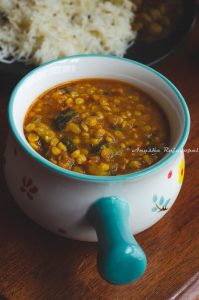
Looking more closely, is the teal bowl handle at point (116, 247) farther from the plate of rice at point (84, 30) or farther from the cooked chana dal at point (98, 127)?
the plate of rice at point (84, 30)

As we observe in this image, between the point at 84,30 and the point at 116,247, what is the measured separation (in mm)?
1030

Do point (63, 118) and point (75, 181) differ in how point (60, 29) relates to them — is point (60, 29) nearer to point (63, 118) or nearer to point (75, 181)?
point (63, 118)

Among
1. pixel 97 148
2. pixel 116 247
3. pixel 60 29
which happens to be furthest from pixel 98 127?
pixel 60 29

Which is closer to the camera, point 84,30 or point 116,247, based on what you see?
point 116,247

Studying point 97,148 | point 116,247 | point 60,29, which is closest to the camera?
point 116,247

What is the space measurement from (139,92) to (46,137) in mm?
276

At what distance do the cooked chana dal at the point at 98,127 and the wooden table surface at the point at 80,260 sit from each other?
7.9 inches

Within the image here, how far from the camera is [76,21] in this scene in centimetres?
164

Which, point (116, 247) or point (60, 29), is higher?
point (116, 247)

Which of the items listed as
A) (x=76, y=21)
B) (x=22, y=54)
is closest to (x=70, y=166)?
(x=22, y=54)

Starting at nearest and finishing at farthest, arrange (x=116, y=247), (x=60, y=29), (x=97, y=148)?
(x=116, y=247) → (x=97, y=148) → (x=60, y=29)

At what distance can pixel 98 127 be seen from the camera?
1.02 metres

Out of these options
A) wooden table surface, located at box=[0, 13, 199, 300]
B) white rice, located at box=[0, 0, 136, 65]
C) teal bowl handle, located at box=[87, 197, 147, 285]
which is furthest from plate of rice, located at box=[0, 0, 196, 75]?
teal bowl handle, located at box=[87, 197, 147, 285]

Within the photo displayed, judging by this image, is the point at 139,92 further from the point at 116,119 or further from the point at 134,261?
the point at 134,261
